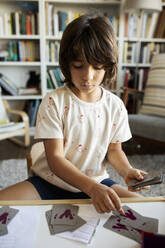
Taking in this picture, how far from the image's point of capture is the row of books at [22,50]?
2.61m

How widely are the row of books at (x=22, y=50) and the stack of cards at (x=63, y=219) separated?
7.86ft

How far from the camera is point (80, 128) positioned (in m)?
0.81

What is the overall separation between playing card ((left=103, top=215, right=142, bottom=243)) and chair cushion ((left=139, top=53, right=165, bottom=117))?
1.76m

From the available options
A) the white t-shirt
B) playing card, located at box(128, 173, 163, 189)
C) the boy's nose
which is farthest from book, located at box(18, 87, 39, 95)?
playing card, located at box(128, 173, 163, 189)

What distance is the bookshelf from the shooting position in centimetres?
252

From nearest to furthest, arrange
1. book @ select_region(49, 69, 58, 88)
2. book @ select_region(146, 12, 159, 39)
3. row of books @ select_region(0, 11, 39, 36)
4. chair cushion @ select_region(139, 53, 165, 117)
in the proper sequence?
chair cushion @ select_region(139, 53, 165, 117) < row of books @ select_region(0, 11, 39, 36) < book @ select_region(146, 12, 159, 39) < book @ select_region(49, 69, 58, 88)

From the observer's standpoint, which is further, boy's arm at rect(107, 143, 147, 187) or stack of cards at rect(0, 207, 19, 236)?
boy's arm at rect(107, 143, 147, 187)

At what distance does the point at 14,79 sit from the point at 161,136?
2.03 m

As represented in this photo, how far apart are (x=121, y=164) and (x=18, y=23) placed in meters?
2.31

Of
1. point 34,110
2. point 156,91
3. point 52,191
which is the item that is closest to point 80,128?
point 52,191

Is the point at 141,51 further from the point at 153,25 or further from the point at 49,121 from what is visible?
the point at 49,121

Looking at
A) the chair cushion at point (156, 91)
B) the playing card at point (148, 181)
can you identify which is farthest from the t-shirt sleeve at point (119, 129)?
the chair cushion at point (156, 91)

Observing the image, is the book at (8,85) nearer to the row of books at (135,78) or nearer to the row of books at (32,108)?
the row of books at (32,108)

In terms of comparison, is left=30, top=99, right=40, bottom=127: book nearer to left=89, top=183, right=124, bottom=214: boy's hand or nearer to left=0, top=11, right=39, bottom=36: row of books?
Result: left=0, top=11, right=39, bottom=36: row of books
